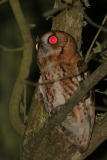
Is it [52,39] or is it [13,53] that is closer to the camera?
[52,39]

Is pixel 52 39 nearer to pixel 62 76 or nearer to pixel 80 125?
pixel 62 76

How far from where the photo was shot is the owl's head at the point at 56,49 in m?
3.29

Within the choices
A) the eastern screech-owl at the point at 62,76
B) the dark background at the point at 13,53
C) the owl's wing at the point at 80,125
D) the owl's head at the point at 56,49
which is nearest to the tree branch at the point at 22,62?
the eastern screech-owl at the point at 62,76

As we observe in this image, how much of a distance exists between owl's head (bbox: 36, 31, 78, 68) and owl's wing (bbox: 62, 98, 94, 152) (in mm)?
502

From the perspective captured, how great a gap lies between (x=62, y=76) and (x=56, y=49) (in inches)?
12.9

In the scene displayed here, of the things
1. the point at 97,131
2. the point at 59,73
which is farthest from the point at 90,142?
the point at 59,73

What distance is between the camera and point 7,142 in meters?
5.79

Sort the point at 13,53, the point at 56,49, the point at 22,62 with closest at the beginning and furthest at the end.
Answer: the point at 22,62 → the point at 56,49 → the point at 13,53

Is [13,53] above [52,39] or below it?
below

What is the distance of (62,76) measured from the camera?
3.22 metres

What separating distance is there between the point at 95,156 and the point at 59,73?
5.01 feet

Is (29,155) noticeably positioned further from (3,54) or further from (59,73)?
(3,54)

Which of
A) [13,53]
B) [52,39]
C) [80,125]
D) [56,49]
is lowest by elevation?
[80,125]

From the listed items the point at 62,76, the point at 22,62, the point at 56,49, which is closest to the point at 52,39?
the point at 56,49
